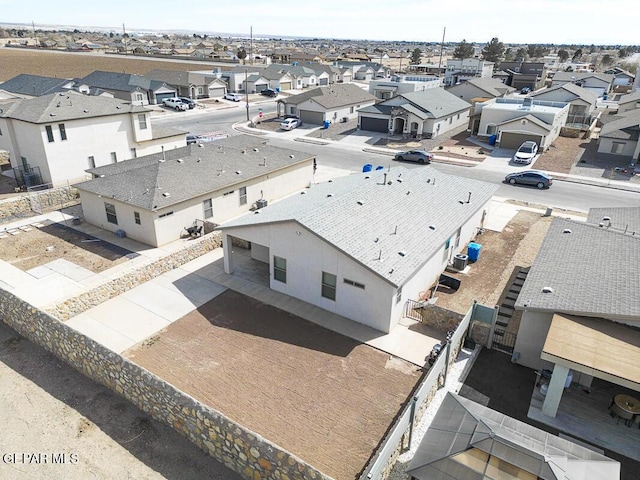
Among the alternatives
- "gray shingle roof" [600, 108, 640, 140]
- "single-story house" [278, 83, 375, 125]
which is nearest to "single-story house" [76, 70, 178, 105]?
"single-story house" [278, 83, 375, 125]

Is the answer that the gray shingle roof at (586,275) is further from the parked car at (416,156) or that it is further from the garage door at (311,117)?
the garage door at (311,117)

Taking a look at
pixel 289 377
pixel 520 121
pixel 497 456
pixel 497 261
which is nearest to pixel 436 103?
pixel 520 121

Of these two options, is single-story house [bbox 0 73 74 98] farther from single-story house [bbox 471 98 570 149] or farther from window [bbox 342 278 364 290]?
single-story house [bbox 471 98 570 149]

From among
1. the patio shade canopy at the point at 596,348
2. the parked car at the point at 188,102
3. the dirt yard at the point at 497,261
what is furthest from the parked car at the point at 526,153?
the parked car at the point at 188,102

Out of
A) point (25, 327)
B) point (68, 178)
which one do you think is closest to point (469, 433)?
point (25, 327)

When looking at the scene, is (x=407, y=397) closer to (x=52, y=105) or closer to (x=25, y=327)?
(x=25, y=327)

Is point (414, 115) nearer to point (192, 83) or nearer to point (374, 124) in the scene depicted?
point (374, 124)
